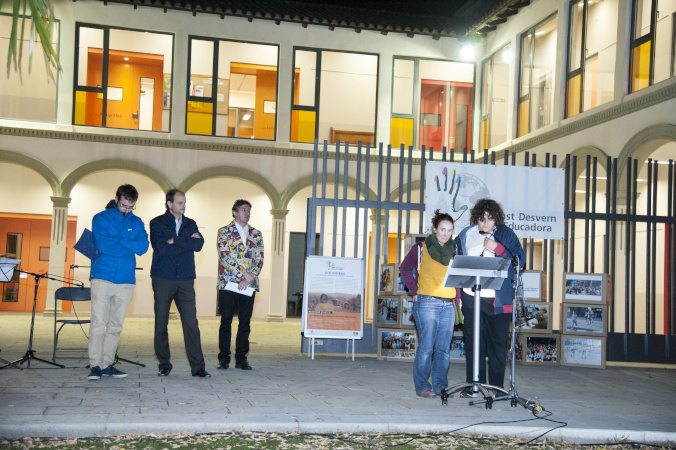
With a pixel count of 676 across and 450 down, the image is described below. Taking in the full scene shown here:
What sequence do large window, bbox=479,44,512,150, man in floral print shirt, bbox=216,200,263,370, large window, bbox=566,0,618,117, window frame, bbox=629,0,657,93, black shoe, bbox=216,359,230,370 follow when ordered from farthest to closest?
1. large window, bbox=479,44,512,150
2. large window, bbox=566,0,618,117
3. window frame, bbox=629,0,657,93
4. black shoe, bbox=216,359,230,370
5. man in floral print shirt, bbox=216,200,263,370

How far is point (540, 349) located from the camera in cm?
1007

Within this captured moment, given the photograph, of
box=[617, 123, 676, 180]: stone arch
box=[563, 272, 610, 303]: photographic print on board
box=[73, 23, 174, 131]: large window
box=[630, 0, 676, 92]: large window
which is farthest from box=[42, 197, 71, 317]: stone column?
box=[630, 0, 676, 92]: large window

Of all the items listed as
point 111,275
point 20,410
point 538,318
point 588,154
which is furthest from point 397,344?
point 588,154

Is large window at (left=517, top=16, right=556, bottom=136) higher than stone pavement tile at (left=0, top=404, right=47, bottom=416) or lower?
higher

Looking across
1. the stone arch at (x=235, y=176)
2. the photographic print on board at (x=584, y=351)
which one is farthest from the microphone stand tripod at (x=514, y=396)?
the stone arch at (x=235, y=176)

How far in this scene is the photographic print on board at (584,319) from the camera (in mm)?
10094

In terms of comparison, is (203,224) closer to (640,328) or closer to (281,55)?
(281,55)

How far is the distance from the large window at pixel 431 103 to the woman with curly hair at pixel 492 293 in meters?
12.6

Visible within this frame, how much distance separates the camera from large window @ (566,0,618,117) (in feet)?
45.2

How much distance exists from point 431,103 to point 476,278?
13.8m

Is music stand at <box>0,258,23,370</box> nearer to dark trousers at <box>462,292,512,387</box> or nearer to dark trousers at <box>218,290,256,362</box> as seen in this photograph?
dark trousers at <box>218,290,256,362</box>

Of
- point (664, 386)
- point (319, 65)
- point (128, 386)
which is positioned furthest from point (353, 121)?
point (128, 386)

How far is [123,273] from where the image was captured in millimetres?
6973

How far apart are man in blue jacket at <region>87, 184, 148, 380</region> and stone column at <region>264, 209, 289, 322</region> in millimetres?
11085
